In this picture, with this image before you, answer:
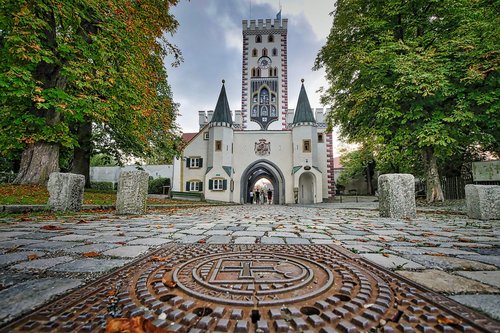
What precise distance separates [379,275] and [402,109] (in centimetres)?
1110

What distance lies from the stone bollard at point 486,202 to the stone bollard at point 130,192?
7.41 meters

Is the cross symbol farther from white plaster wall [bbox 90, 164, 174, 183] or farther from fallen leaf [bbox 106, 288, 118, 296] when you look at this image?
white plaster wall [bbox 90, 164, 174, 183]

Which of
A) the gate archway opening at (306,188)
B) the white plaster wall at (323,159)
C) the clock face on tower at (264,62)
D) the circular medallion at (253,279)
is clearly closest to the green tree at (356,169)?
the white plaster wall at (323,159)

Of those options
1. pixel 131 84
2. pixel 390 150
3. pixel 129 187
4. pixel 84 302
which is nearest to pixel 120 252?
pixel 84 302

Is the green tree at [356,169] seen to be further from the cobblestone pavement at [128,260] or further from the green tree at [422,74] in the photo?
the cobblestone pavement at [128,260]

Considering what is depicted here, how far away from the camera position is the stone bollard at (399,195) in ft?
18.5

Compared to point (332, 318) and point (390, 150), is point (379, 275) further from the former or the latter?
point (390, 150)

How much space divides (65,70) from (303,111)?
1895 cm

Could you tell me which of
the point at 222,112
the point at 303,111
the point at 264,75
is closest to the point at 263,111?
the point at 264,75

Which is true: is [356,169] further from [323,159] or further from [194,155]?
[194,155]

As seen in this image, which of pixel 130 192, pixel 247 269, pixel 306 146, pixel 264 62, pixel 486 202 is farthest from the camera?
pixel 264 62

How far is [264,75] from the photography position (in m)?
31.4

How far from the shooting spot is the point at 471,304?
1.13 metres

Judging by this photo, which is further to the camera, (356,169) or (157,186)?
(356,169)
